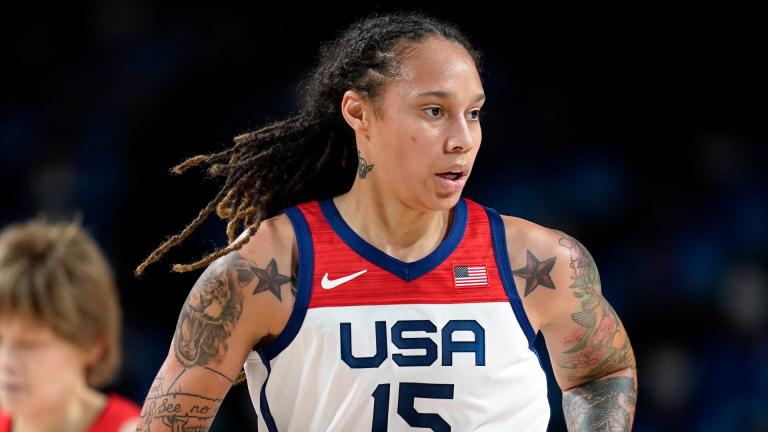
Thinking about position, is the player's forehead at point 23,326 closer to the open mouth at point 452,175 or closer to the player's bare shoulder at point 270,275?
the player's bare shoulder at point 270,275

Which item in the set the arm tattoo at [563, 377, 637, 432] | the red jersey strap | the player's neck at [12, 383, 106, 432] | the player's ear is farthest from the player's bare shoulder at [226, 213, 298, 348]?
the arm tattoo at [563, 377, 637, 432]

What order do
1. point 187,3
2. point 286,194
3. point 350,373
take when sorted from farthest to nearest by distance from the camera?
point 187,3 → point 286,194 → point 350,373

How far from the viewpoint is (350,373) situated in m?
3.27

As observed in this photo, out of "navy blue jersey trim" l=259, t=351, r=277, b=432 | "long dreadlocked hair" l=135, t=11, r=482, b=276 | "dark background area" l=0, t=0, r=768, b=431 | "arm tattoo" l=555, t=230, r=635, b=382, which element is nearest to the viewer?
"navy blue jersey trim" l=259, t=351, r=277, b=432

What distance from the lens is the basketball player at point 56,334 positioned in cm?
340

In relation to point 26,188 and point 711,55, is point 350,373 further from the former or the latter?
point 711,55

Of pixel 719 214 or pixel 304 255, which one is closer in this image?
pixel 304 255

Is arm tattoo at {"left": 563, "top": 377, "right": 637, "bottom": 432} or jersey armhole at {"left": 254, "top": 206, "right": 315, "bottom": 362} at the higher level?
jersey armhole at {"left": 254, "top": 206, "right": 315, "bottom": 362}

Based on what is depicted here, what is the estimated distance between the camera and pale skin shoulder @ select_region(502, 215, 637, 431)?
3463mm

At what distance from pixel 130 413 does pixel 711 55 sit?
5.27 metres

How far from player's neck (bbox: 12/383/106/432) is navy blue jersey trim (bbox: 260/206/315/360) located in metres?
0.61

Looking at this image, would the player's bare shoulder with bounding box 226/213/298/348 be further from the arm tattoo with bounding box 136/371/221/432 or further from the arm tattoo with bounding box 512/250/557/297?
the arm tattoo with bounding box 512/250/557/297

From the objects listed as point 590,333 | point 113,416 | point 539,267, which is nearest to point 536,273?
point 539,267

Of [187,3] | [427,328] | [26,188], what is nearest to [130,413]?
[427,328]
